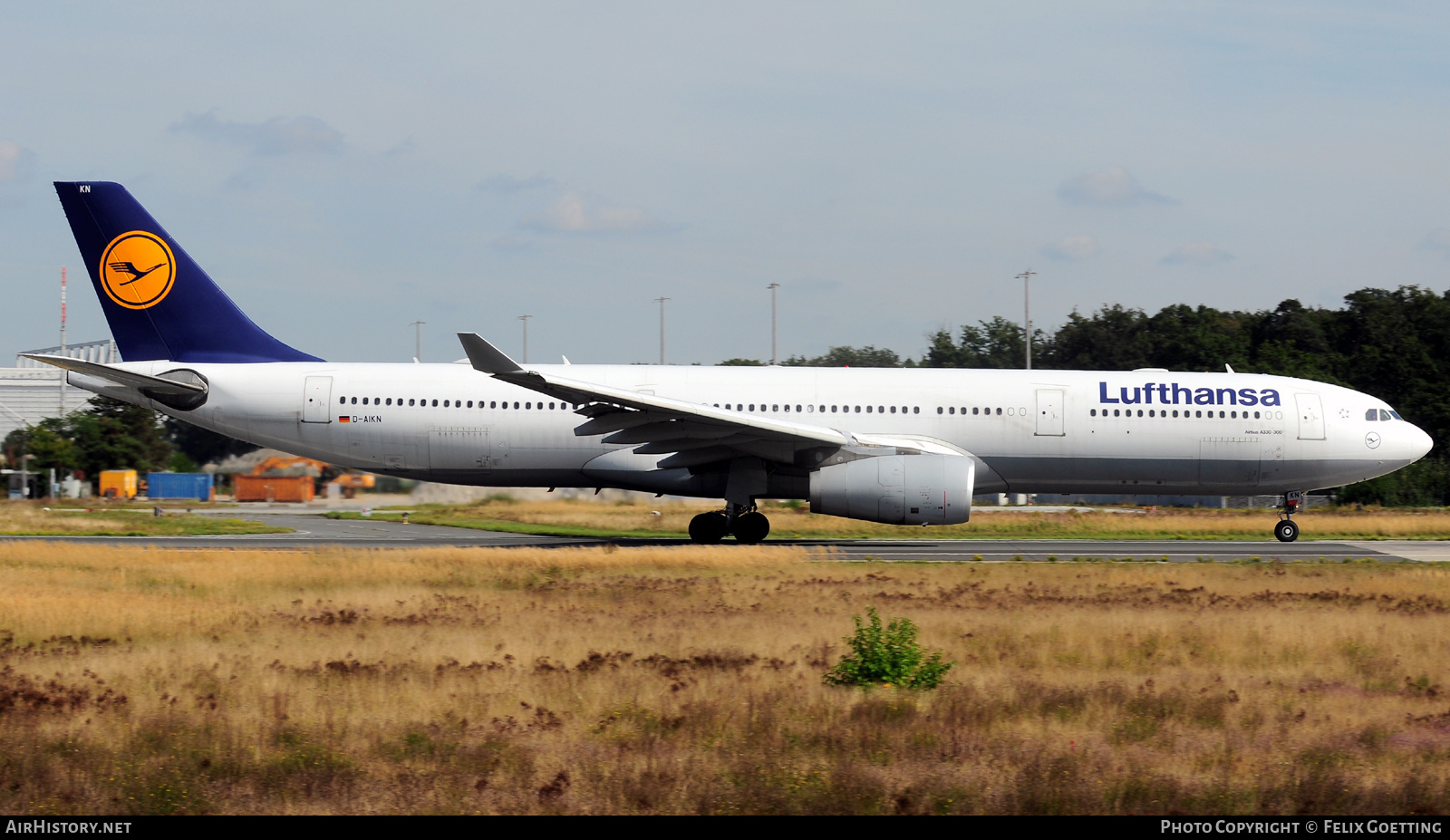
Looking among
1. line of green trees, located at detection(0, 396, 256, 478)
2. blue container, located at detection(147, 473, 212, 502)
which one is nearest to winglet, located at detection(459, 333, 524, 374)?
blue container, located at detection(147, 473, 212, 502)

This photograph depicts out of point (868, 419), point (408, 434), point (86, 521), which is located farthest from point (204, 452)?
point (868, 419)

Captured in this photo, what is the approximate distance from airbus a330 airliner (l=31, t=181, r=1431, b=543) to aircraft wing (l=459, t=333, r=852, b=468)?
18.4 inches

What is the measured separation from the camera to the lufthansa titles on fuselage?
22.3m

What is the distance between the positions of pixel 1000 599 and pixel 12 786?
1006 cm

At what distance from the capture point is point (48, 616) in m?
11.4

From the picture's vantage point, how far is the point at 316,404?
71.4 feet

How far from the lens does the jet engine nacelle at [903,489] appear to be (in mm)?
19422

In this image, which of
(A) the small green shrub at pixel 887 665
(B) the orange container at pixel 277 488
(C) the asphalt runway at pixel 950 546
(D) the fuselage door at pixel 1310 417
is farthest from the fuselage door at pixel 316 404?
(B) the orange container at pixel 277 488

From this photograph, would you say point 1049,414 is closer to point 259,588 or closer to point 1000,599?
point 1000,599

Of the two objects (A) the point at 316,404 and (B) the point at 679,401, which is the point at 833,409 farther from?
(A) the point at 316,404

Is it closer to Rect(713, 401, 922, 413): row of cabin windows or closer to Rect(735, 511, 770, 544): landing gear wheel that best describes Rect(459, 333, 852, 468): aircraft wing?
Rect(713, 401, 922, 413): row of cabin windows

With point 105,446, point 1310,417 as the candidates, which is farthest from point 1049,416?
point 105,446

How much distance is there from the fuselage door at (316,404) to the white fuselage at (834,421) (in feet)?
0.08

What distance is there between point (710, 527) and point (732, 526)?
0.50m
